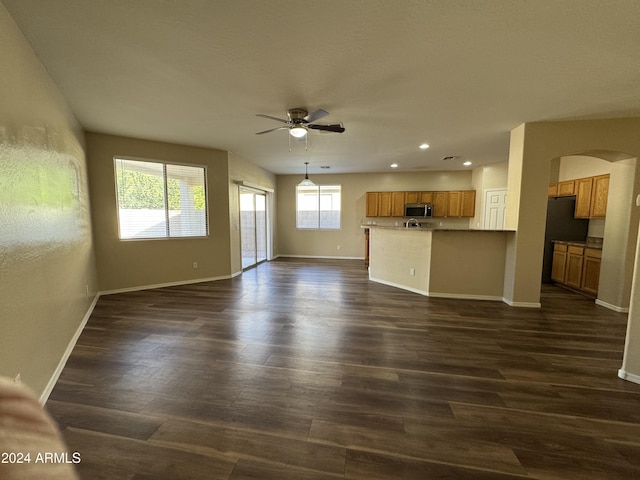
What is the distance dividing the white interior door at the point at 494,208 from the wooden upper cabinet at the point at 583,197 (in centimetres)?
165

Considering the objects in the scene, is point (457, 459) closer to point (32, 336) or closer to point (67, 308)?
point (32, 336)

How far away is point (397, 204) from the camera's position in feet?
25.6

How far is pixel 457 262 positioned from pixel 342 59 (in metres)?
3.48

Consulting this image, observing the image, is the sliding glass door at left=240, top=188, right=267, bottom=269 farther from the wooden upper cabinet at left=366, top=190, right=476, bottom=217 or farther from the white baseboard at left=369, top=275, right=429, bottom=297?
the white baseboard at left=369, top=275, right=429, bottom=297

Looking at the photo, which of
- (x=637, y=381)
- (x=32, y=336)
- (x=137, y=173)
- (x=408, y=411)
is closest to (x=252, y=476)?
(x=408, y=411)

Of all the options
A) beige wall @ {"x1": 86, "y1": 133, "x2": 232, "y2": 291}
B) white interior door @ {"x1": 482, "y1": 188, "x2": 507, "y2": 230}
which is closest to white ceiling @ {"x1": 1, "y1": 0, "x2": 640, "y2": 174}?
beige wall @ {"x1": 86, "y1": 133, "x2": 232, "y2": 291}

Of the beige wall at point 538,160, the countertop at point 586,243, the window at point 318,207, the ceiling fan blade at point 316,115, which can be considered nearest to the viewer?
the ceiling fan blade at point 316,115

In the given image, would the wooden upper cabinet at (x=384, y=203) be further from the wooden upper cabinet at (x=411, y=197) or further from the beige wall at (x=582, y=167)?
the beige wall at (x=582, y=167)

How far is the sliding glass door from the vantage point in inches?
263

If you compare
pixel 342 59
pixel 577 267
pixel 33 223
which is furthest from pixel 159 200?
pixel 577 267

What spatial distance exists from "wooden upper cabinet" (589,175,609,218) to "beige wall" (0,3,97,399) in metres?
6.94

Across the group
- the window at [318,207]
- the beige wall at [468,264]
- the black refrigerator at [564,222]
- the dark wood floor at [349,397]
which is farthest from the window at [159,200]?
the black refrigerator at [564,222]

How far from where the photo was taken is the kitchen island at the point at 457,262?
13.9 feet

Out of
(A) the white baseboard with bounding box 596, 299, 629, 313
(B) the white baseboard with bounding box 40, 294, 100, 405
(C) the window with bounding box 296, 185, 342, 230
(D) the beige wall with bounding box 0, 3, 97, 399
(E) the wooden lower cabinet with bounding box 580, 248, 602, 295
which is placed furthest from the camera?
(C) the window with bounding box 296, 185, 342, 230
